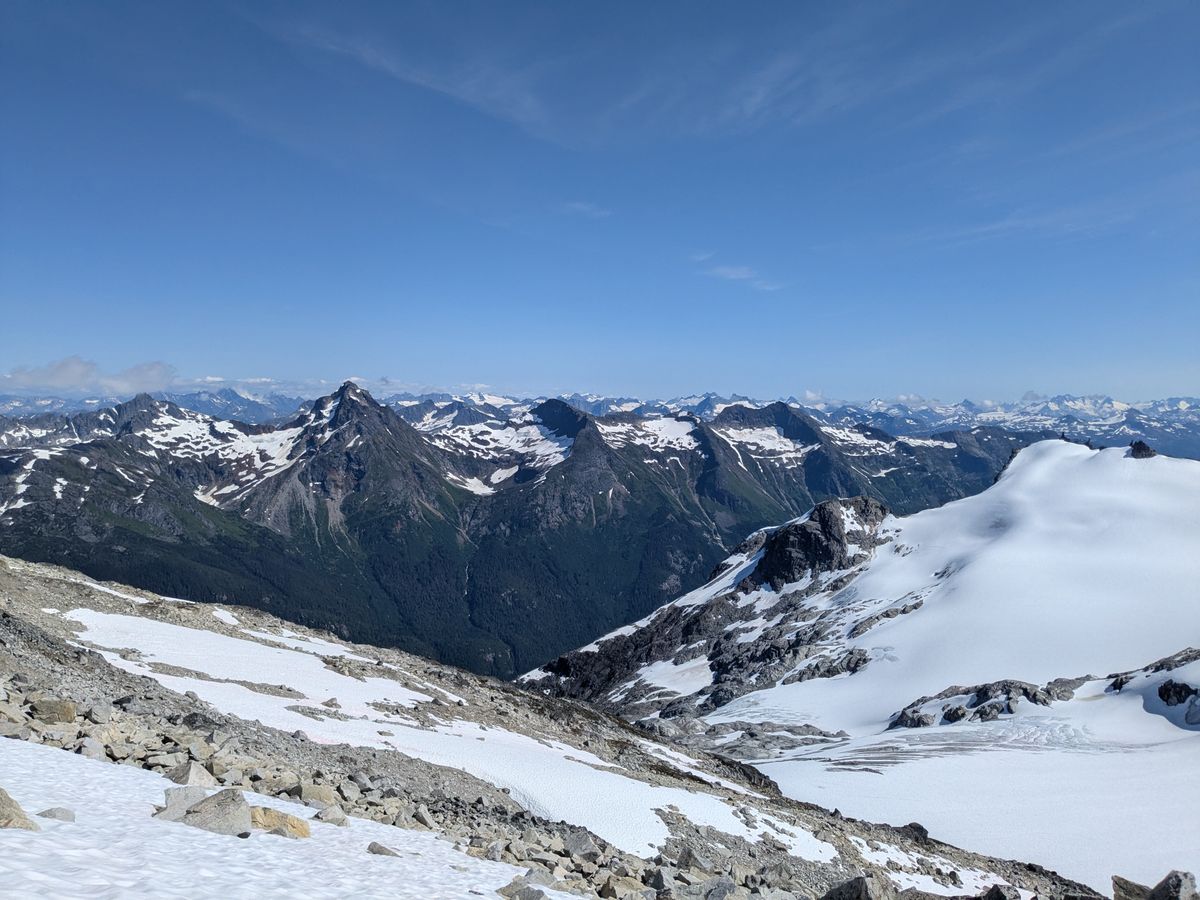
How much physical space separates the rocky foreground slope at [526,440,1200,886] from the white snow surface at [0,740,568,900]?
2340 inches

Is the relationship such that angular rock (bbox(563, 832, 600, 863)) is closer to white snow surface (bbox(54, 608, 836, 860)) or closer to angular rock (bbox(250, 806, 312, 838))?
angular rock (bbox(250, 806, 312, 838))

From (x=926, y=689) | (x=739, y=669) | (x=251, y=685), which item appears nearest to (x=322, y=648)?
(x=251, y=685)

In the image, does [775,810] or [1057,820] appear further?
[1057,820]

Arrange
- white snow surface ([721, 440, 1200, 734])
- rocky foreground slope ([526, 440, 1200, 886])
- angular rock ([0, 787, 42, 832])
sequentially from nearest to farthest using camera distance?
angular rock ([0, 787, 42, 832]) < rocky foreground slope ([526, 440, 1200, 886]) < white snow surface ([721, 440, 1200, 734])

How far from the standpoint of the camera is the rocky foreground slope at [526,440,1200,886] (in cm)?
6656

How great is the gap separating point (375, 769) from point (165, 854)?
20969 millimetres

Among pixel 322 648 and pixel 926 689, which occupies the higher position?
pixel 322 648

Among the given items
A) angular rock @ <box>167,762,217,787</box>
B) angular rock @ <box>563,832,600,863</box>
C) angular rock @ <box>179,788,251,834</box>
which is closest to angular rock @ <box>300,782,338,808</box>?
angular rock @ <box>167,762,217,787</box>

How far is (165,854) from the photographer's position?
1166 centimetres

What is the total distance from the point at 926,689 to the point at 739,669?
4646 centimetres

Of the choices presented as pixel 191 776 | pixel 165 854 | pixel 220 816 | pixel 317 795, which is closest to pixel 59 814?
pixel 165 854

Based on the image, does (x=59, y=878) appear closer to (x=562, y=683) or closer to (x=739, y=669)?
(x=739, y=669)

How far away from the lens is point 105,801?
557 inches

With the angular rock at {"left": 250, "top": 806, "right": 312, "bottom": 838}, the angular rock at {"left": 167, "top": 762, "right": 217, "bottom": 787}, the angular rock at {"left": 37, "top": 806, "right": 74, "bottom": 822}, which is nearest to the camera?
the angular rock at {"left": 37, "top": 806, "right": 74, "bottom": 822}
